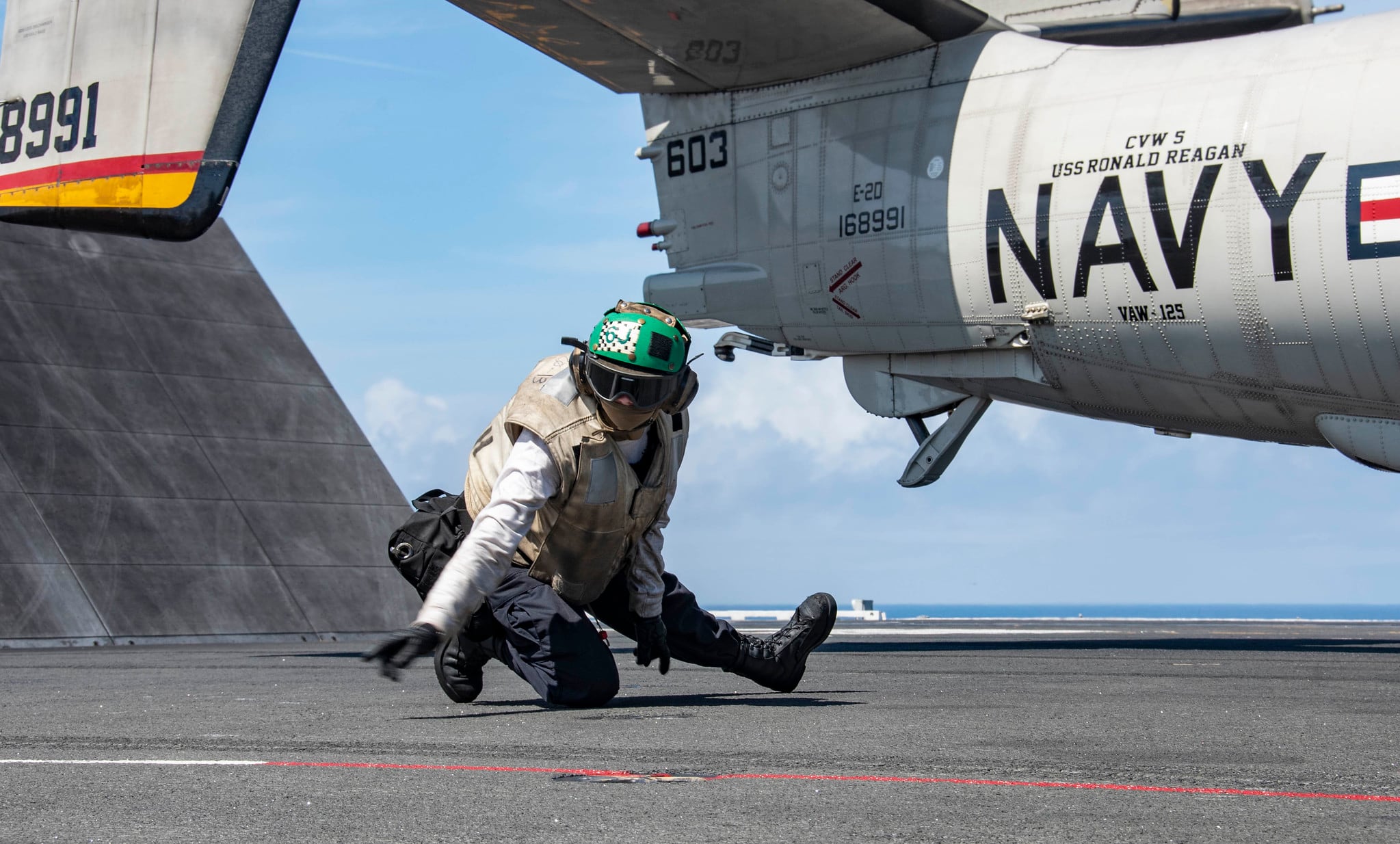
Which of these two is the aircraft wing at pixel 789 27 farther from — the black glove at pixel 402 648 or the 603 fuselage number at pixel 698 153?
the black glove at pixel 402 648

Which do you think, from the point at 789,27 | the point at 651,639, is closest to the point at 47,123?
the point at 789,27

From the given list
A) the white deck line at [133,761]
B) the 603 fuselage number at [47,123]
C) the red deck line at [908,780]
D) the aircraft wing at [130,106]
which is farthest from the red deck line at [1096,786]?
the 603 fuselage number at [47,123]

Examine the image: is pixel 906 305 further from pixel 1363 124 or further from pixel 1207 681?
pixel 1207 681

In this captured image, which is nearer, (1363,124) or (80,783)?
(80,783)

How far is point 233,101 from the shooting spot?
13016mm

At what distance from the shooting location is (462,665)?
22.4 ft

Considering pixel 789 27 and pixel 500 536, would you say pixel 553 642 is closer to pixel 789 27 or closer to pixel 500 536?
pixel 500 536

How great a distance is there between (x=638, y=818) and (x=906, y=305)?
10.8 meters

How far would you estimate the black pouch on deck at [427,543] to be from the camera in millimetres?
6391

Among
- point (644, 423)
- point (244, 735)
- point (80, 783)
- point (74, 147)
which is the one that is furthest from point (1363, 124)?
point (74, 147)

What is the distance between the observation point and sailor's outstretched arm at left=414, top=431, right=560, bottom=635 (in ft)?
16.9

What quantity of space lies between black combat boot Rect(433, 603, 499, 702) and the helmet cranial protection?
1.66m

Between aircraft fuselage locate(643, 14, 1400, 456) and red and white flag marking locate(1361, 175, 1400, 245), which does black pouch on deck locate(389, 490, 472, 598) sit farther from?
red and white flag marking locate(1361, 175, 1400, 245)

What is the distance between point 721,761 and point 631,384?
1.80m
